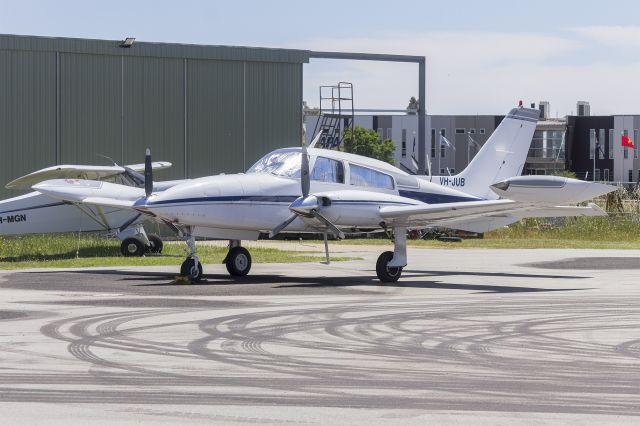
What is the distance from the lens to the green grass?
90.9ft

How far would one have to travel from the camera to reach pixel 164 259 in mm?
29234

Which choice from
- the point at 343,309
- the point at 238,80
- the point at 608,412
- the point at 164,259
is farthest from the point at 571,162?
the point at 608,412

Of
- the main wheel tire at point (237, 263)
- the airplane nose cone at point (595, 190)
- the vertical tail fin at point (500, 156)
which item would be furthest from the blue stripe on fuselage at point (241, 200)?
the vertical tail fin at point (500, 156)

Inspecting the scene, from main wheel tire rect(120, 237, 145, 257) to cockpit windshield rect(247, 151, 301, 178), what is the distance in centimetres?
854

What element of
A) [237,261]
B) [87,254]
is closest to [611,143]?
[87,254]

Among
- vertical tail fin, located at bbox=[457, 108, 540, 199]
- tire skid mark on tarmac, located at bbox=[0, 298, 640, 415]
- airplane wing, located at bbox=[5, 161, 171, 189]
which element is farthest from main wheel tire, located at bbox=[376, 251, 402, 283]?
airplane wing, located at bbox=[5, 161, 171, 189]

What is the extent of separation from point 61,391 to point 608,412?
470cm

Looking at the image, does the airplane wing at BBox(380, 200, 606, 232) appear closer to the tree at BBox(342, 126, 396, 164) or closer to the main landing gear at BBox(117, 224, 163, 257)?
the main landing gear at BBox(117, 224, 163, 257)

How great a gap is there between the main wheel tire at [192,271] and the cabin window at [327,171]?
2.92 meters

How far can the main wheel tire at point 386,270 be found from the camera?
22.7m

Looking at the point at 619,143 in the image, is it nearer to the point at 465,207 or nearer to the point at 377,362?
the point at 465,207

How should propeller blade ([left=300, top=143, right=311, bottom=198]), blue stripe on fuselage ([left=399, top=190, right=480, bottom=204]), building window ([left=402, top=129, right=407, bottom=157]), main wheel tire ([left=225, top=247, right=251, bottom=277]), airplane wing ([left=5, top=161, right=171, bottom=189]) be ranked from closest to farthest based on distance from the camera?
1. propeller blade ([left=300, top=143, right=311, bottom=198])
2. blue stripe on fuselage ([left=399, top=190, right=480, bottom=204])
3. main wheel tire ([left=225, top=247, right=251, bottom=277])
4. airplane wing ([left=5, top=161, right=171, bottom=189])
5. building window ([left=402, top=129, right=407, bottom=157])

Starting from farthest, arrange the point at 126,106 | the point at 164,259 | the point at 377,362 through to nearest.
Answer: the point at 126,106 → the point at 164,259 → the point at 377,362

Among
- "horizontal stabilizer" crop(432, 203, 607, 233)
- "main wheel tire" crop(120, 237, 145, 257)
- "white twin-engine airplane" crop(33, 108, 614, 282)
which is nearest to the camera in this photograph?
"white twin-engine airplane" crop(33, 108, 614, 282)
